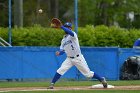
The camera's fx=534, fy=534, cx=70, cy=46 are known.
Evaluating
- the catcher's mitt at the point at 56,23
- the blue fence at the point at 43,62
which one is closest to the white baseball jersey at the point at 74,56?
the catcher's mitt at the point at 56,23

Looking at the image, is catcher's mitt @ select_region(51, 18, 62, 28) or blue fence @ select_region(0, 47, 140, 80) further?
blue fence @ select_region(0, 47, 140, 80)

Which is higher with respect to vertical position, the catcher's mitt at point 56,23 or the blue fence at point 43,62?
the catcher's mitt at point 56,23

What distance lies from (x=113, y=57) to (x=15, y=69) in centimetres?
407

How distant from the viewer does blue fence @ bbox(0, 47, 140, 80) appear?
68.6 ft

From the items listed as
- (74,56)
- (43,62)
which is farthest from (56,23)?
(43,62)

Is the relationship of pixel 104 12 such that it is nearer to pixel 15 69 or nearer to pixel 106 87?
pixel 15 69


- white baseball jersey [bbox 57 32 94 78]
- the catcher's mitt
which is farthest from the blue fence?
the catcher's mitt

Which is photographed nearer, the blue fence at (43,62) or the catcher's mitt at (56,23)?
the catcher's mitt at (56,23)

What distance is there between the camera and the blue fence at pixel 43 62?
68.6 ft

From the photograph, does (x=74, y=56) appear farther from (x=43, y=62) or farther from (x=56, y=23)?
(x=43, y=62)

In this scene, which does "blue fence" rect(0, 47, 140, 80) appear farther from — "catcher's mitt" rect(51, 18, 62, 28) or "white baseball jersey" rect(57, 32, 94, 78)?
"catcher's mitt" rect(51, 18, 62, 28)

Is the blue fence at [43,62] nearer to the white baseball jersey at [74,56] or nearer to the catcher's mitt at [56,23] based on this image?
the white baseball jersey at [74,56]

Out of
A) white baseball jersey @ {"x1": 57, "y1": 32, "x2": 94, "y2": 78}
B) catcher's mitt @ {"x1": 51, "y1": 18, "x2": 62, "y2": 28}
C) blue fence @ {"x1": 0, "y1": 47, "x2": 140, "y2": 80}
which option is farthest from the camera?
blue fence @ {"x1": 0, "y1": 47, "x2": 140, "y2": 80}

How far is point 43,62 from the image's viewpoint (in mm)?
21188
